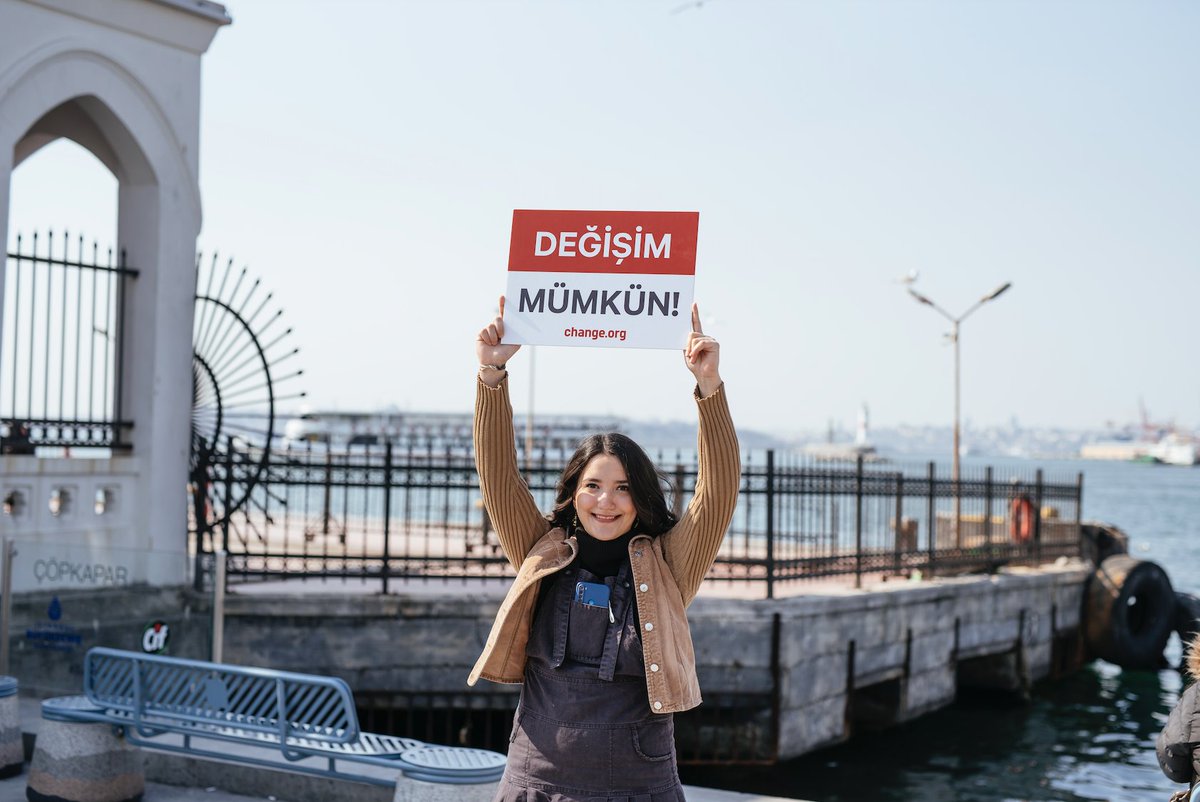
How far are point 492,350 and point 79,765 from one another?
165 inches

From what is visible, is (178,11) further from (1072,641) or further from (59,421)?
(1072,641)

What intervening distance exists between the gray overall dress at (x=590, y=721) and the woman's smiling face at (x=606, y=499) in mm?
162

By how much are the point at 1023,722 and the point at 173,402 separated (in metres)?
11.4

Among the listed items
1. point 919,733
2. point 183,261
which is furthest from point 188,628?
point 919,733

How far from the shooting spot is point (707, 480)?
354 centimetres

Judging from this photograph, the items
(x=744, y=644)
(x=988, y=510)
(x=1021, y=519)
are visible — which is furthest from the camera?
(x=1021, y=519)

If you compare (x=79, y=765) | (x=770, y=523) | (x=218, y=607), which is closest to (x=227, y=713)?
(x=79, y=765)

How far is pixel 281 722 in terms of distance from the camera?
6086 mm

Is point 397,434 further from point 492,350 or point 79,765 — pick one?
point 492,350

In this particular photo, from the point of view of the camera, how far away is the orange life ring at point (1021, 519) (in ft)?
61.1

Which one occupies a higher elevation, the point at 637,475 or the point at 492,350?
the point at 492,350

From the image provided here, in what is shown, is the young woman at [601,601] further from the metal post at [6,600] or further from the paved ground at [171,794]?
the metal post at [6,600]

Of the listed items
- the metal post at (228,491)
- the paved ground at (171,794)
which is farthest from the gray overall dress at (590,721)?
the metal post at (228,491)

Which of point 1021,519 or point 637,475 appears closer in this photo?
point 637,475
